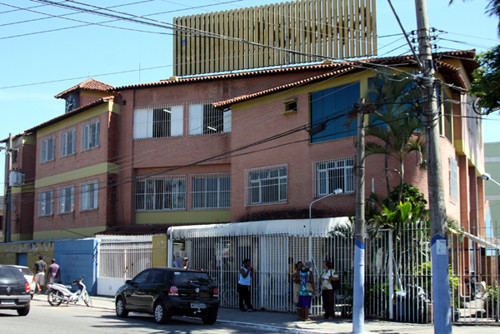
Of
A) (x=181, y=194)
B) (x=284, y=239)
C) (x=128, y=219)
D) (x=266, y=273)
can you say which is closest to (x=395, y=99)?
(x=284, y=239)

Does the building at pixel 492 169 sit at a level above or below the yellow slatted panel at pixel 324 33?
below

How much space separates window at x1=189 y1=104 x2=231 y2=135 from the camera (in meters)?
27.8

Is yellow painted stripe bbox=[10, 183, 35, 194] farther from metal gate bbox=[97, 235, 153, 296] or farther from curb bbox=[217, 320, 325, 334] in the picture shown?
curb bbox=[217, 320, 325, 334]

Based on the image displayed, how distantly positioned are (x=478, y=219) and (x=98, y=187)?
61.7ft

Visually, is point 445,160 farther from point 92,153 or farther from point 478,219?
point 92,153

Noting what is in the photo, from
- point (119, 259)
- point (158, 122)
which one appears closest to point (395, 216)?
point (119, 259)

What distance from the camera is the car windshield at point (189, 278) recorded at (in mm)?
15773

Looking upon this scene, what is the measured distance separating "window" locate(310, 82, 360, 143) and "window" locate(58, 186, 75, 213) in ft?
51.2

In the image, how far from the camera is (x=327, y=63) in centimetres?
2603

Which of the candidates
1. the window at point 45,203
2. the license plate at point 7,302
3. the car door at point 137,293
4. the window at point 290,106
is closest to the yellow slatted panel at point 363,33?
the window at point 290,106

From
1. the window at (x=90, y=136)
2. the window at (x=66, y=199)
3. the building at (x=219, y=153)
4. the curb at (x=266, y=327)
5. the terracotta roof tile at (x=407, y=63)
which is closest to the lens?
the curb at (x=266, y=327)

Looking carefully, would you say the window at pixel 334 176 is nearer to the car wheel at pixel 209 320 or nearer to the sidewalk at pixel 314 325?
the sidewalk at pixel 314 325

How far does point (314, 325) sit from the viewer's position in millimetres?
15227

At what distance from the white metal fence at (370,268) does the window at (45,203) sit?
16273 millimetres
